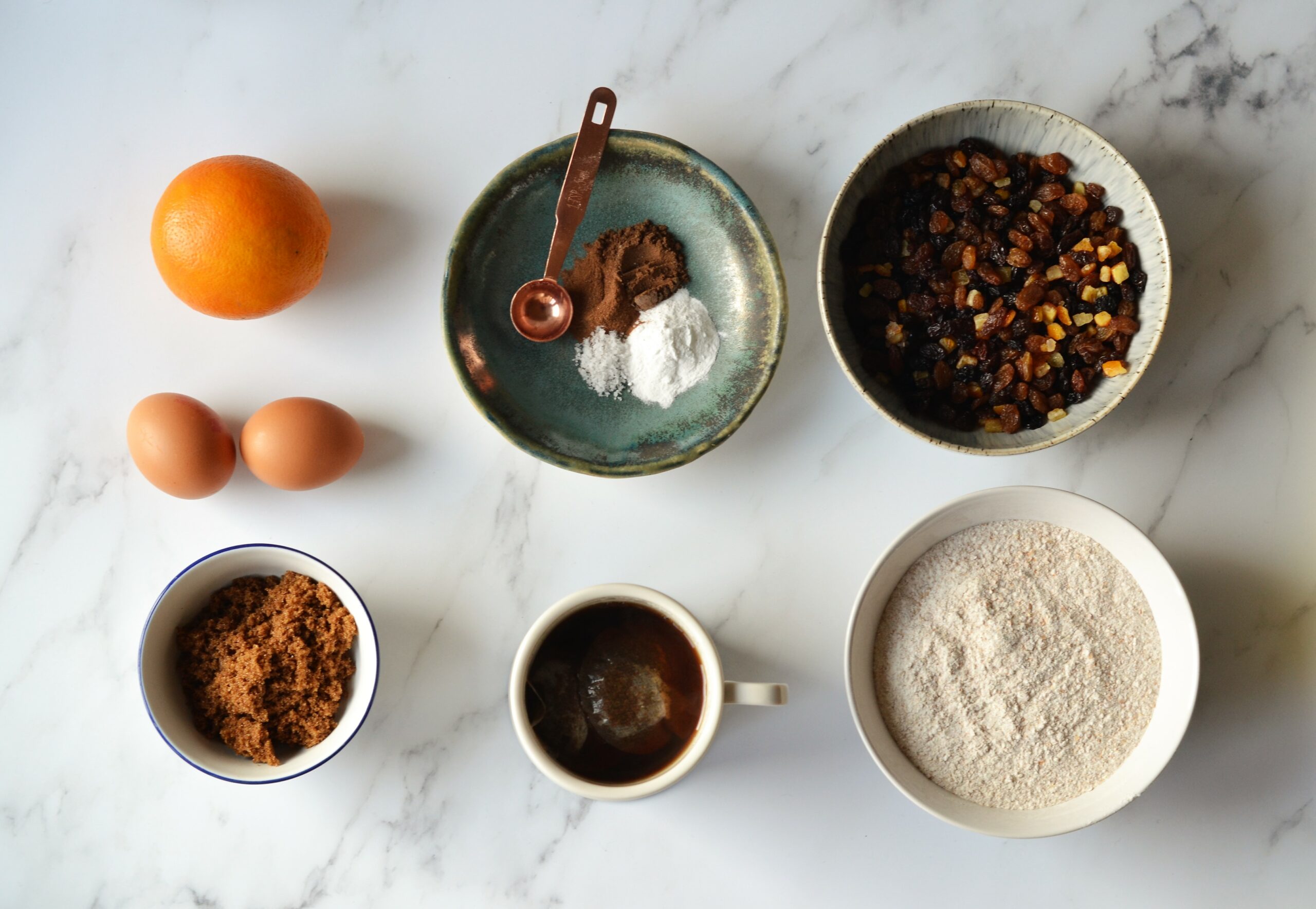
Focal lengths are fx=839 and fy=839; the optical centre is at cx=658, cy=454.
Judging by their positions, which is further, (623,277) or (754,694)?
(623,277)

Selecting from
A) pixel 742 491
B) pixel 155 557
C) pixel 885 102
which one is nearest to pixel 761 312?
pixel 742 491

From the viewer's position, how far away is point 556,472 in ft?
4.04

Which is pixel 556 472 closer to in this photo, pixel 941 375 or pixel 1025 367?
pixel 941 375

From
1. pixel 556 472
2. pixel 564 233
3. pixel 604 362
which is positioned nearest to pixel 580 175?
pixel 564 233

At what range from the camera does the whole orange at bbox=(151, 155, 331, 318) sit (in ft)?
3.57

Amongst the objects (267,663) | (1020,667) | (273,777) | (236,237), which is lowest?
(273,777)

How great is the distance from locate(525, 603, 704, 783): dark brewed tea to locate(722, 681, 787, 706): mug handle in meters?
0.05

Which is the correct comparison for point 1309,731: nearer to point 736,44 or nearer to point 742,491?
point 742,491

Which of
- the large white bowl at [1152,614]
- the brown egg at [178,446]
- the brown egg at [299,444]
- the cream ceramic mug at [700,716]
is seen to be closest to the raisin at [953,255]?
the large white bowl at [1152,614]

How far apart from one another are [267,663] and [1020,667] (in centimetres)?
97

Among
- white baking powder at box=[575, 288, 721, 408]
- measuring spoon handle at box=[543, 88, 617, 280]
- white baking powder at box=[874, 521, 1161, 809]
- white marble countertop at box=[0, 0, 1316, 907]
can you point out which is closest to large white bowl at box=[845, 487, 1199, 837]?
white baking powder at box=[874, 521, 1161, 809]

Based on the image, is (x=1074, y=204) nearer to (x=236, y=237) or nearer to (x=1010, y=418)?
(x=1010, y=418)

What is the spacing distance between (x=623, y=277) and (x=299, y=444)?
1.62 ft

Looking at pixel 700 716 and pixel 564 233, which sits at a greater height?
pixel 564 233
